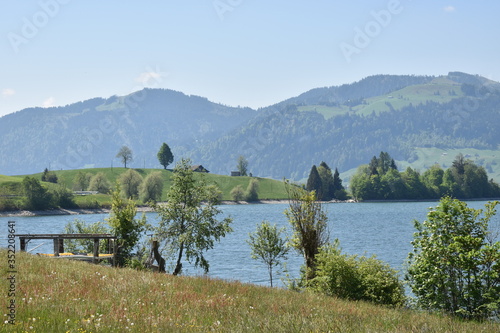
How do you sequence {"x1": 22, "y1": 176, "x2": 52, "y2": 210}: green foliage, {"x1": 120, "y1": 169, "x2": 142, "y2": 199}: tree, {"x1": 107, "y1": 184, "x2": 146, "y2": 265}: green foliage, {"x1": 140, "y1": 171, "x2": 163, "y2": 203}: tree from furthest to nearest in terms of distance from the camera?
{"x1": 120, "y1": 169, "x2": 142, "y2": 199}: tree, {"x1": 140, "y1": 171, "x2": 163, "y2": 203}: tree, {"x1": 22, "y1": 176, "x2": 52, "y2": 210}: green foliage, {"x1": 107, "y1": 184, "x2": 146, "y2": 265}: green foliage

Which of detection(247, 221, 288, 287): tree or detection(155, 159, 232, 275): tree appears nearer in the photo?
detection(155, 159, 232, 275): tree

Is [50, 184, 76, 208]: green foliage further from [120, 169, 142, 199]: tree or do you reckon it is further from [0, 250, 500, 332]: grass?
[0, 250, 500, 332]: grass

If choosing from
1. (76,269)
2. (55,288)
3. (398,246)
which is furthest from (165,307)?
(398,246)

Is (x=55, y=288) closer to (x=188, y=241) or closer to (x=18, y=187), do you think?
(x=188, y=241)

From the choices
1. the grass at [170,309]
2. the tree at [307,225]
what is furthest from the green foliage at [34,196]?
the grass at [170,309]

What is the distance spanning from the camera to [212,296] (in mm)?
16188

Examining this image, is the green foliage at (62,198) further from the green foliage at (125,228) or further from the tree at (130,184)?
the green foliage at (125,228)

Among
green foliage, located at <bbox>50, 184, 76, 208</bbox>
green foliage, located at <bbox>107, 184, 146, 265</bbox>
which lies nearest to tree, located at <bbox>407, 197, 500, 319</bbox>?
green foliage, located at <bbox>107, 184, 146, 265</bbox>

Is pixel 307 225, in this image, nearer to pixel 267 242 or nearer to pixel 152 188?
pixel 267 242

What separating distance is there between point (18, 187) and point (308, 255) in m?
183

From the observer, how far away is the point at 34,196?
17562 cm

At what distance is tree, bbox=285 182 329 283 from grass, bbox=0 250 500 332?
532 inches

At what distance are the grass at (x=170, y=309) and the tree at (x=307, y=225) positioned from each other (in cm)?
1352

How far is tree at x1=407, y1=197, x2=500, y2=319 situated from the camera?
63.2ft
